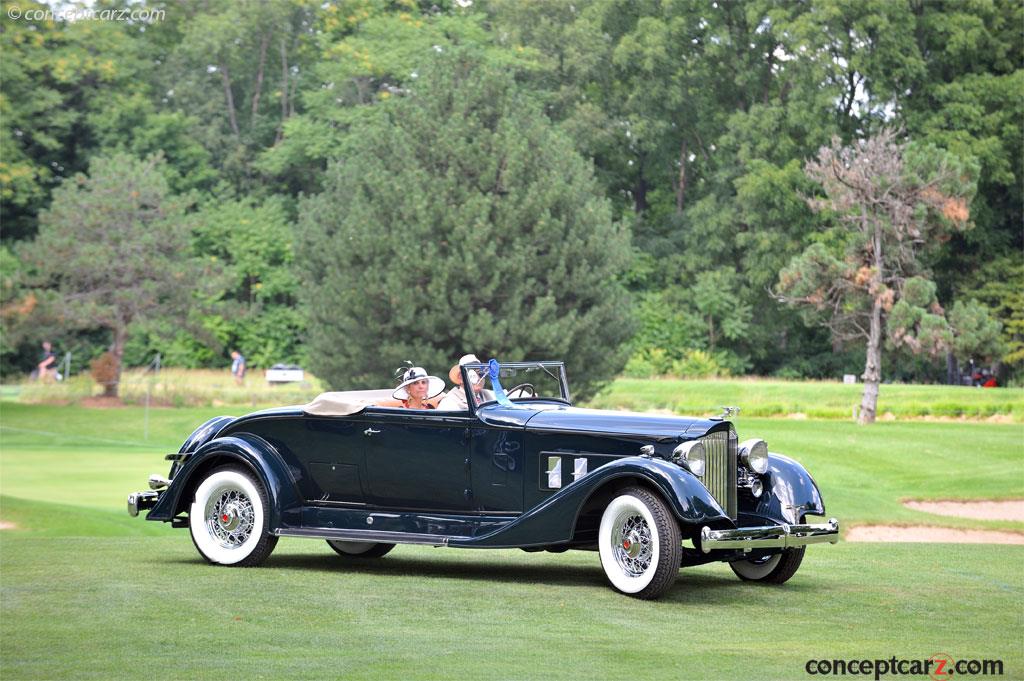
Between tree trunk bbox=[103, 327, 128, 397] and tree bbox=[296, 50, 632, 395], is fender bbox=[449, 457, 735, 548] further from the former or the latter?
tree trunk bbox=[103, 327, 128, 397]

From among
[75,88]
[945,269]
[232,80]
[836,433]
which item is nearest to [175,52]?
[232,80]

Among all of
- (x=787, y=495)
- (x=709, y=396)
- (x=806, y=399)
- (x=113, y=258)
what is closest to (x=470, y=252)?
(x=709, y=396)

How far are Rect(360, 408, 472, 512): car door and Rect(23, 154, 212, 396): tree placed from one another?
110 ft

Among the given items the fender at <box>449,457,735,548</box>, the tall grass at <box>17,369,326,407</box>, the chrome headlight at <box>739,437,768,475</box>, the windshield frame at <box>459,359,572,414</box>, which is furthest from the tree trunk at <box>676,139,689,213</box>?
the fender at <box>449,457,735,548</box>

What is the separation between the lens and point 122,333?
43.5 meters

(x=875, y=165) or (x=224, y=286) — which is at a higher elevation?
(x=875, y=165)

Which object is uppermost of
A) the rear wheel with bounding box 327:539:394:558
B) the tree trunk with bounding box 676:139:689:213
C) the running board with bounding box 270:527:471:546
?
the tree trunk with bounding box 676:139:689:213

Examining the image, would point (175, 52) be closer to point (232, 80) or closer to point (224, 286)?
point (232, 80)

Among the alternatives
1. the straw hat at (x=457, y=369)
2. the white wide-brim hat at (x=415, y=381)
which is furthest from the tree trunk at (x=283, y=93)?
the straw hat at (x=457, y=369)

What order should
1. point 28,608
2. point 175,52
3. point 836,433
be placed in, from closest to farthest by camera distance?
point 28,608
point 836,433
point 175,52

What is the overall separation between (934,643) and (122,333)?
1523 inches

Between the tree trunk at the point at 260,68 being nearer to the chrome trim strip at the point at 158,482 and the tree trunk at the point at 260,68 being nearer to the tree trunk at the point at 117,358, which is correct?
the tree trunk at the point at 117,358

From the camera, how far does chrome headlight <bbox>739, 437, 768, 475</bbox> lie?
31.8 feet

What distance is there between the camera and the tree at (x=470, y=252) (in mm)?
29344
